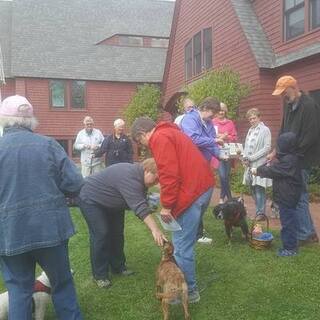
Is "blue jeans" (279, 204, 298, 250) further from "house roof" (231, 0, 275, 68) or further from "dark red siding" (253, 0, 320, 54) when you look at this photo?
"house roof" (231, 0, 275, 68)

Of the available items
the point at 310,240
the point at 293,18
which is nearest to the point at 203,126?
the point at 310,240

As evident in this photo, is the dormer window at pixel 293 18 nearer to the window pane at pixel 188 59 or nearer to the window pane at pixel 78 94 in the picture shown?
the window pane at pixel 188 59

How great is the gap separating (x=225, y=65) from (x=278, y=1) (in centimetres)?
273

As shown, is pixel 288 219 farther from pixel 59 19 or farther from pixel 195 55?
pixel 59 19

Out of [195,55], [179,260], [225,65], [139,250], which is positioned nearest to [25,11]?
[195,55]

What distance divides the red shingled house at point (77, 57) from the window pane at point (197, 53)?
8.41 metres

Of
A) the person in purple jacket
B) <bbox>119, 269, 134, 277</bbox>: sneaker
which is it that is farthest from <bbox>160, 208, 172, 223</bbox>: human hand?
the person in purple jacket

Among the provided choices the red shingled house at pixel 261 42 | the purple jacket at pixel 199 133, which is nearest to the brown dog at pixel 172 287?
the purple jacket at pixel 199 133

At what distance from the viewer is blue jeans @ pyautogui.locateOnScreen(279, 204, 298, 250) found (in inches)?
229

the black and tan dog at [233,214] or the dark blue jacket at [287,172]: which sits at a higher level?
the dark blue jacket at [287,172]

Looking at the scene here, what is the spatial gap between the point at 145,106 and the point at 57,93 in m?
5.50

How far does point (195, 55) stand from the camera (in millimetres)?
18953

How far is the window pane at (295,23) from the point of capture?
13107 millimetres

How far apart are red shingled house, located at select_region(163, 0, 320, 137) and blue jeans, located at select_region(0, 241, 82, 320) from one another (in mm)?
9886
